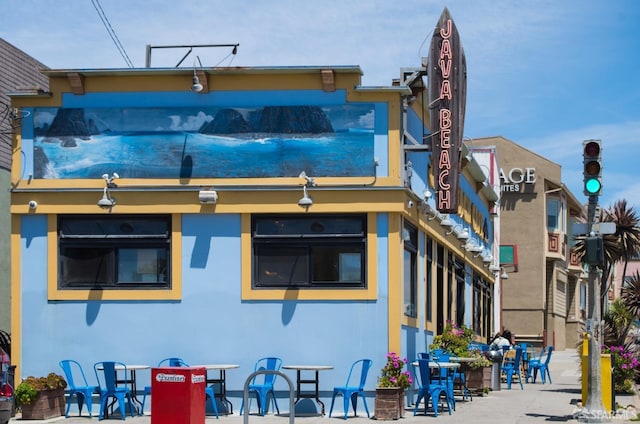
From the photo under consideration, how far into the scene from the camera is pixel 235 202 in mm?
19703

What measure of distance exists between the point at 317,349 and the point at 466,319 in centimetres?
1258

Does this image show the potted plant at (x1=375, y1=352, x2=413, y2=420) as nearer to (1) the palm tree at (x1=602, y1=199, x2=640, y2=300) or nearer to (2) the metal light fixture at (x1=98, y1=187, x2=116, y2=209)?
(2) the metal light fixture at (x1=98, y1=187, x2=116, y2=209)

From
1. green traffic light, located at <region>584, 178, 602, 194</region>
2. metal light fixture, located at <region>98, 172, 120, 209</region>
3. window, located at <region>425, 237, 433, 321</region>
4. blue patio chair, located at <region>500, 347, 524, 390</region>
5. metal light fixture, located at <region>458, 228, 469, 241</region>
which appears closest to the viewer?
green traffic light, located at <region>584, 178, 602, 194</region>

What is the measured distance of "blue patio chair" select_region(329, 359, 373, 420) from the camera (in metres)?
18.5

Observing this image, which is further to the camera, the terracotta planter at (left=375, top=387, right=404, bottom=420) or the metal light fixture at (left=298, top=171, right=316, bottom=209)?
the metal light fixture at (left=298, top=171, right=316, bottom=209)

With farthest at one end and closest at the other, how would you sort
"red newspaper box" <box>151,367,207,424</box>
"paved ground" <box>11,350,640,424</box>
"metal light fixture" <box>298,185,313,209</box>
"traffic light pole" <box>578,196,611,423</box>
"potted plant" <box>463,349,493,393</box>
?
1. "potted plant" <box>463,349,493,393</box>
2. "metal light fixture" <box>298,185,313,209</box>
3. "paved ground" <box>11,350,640,424</box>
4. "traffic light pole" <box>578,196,611,423</box>
5. "red newspaper box" <box>151,367,207,424</box>

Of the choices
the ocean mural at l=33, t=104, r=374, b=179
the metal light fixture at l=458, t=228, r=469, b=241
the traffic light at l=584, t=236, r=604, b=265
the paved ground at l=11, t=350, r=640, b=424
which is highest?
the ocean mural at l=33, t=104, r=374, b=179

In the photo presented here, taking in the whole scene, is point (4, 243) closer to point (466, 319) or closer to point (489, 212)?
point (466, 319)

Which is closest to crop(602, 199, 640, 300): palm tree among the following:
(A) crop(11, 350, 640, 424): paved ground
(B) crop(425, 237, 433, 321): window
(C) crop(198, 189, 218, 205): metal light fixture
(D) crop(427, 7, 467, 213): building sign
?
(A) crop(11, 350, 640, 424): paved ground

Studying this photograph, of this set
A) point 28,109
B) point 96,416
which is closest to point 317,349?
point 96,416

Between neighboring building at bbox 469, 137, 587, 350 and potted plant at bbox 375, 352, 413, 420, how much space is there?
3553 centimetres

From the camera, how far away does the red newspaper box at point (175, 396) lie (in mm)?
13227

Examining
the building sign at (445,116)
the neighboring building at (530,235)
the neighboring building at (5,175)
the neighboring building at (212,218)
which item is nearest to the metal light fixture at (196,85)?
the neighboring building at (212,218)

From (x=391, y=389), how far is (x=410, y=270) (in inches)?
142
